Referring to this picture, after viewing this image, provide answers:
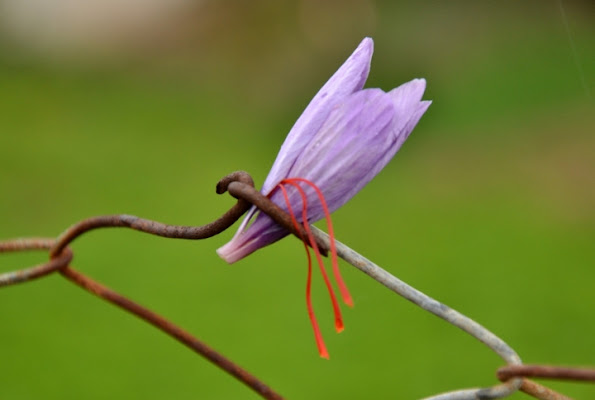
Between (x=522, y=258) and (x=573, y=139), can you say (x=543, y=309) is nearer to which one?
(x=522, y=258)

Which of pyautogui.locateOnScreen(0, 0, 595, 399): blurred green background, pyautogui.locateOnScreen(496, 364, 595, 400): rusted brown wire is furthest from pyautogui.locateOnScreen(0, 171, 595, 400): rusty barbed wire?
pyautogui.locateOnScreen(0, 0, 595, 399): blurred green background

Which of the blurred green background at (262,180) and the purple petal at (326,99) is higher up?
the purple petal at (326,99)

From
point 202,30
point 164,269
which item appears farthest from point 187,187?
point 202,30

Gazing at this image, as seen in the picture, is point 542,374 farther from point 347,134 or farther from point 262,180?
point 262,180

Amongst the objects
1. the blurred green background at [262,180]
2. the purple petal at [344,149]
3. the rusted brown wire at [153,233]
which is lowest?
the blurred green background at [262,180]

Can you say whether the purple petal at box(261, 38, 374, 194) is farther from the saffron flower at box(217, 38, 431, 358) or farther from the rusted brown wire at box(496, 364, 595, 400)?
the rusted brown wire at box(496, 364, 595, 400)

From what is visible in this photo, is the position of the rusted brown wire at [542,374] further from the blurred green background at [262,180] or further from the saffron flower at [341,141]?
the blurred green background at [262,180]

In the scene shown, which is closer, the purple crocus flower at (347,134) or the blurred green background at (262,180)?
the purple crocus flower at (347,134)

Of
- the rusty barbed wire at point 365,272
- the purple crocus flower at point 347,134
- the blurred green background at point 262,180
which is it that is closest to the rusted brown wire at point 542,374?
the rusty barbed wire at point 365,272
